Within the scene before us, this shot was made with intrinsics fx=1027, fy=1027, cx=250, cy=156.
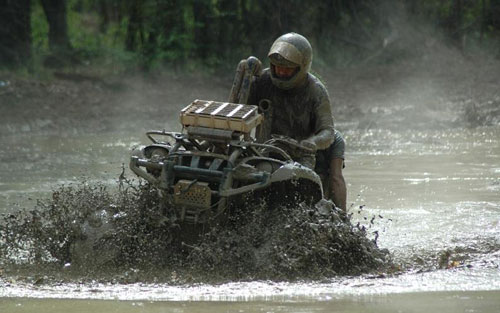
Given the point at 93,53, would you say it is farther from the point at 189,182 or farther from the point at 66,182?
the point at 189,182

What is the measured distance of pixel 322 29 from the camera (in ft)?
81.7

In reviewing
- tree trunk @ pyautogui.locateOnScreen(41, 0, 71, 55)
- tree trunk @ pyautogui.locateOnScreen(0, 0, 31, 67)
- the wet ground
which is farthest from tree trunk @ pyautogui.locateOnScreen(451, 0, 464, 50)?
tree trunk @ pyautogui.locateOnScreen(0, 0, 31, 67)

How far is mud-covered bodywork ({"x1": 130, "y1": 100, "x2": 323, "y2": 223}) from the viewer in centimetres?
810

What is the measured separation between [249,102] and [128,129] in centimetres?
1083

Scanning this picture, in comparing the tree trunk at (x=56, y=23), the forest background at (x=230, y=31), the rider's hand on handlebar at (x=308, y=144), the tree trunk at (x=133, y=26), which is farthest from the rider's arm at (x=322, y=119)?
the tree trunk at (x=133, y=26)

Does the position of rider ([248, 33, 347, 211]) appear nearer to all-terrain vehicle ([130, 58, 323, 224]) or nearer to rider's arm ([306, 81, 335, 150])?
rider's arm ([306, 81, 335, 150])

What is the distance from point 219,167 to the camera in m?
8.21

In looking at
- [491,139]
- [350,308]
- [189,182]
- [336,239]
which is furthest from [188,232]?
[491,139]

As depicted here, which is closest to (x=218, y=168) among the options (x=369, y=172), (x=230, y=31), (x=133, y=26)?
(x=369, y=172)

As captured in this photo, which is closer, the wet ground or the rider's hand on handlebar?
the wet ground

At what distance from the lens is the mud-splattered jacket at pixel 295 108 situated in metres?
9.24

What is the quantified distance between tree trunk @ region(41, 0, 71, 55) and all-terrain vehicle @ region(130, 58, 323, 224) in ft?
50.4

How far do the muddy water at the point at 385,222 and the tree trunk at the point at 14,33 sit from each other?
4.14 metres

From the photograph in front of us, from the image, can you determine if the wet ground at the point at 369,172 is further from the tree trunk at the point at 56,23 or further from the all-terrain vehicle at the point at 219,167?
the tree trunk at the point at 56,23
